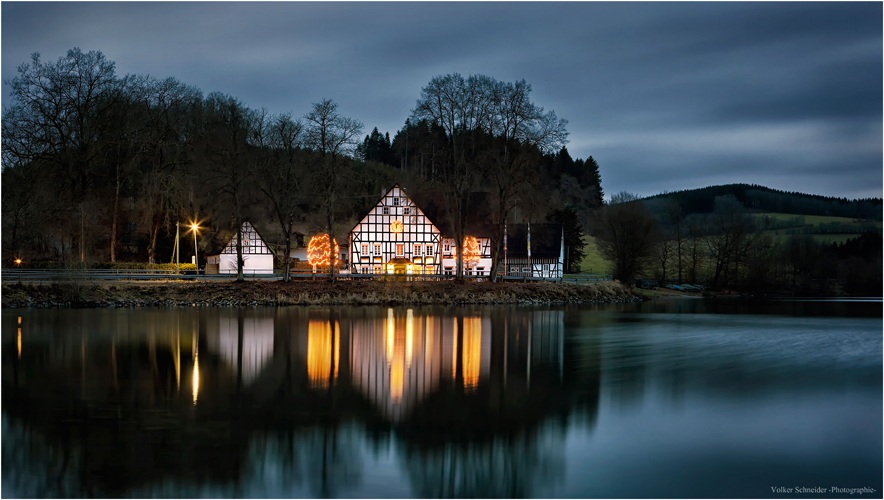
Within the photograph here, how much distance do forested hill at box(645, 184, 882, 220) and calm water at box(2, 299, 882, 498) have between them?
9036 cm

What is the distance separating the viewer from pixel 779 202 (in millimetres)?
132125

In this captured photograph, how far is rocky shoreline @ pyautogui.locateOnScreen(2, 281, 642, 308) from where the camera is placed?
3906 centimetres

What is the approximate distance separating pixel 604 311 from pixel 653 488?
33.5 m

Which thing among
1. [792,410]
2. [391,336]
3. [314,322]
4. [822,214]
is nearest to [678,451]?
[792,410]

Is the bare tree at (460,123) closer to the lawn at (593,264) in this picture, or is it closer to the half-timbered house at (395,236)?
the half-timbered house at (395,236)

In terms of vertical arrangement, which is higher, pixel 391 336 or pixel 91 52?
pixel 91 52

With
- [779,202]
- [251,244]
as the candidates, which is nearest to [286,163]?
[251,244]

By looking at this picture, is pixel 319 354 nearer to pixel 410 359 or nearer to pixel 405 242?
pixel 410 359

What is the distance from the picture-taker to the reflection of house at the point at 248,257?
66125mm

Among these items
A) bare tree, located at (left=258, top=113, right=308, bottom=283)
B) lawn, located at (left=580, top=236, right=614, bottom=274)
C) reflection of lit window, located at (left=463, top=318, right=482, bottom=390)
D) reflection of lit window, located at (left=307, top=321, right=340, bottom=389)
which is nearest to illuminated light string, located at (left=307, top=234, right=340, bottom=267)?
bare tree, located at (left=258, top=113, right=308, bottom=283)

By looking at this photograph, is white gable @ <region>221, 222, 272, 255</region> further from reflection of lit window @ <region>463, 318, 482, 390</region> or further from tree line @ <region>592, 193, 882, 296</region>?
reflection of lit window @ <region>463, 318, 482, 390</region>

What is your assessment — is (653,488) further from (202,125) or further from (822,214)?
(822,214)

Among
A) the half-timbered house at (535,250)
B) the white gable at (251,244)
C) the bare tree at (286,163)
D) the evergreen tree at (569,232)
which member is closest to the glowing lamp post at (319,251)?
the bare tree at (286,163)

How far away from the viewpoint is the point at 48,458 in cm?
979
